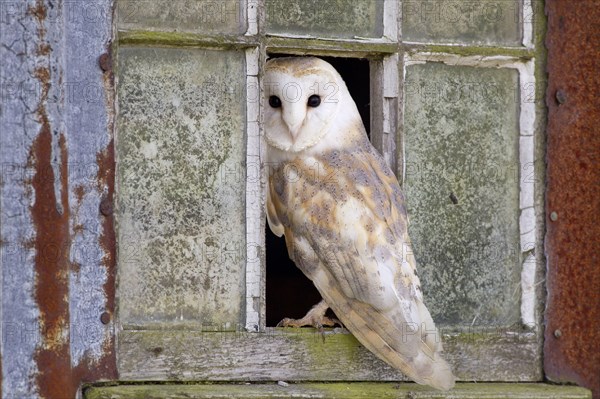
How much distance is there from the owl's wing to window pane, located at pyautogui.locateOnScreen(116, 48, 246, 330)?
0.24 metres

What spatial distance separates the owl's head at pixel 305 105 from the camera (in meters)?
3.96

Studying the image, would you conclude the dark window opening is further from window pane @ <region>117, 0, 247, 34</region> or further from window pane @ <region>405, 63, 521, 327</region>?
window pane @ <region>117, 0, 247, 34</region>

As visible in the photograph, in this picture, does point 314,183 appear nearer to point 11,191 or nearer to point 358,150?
point 358,150

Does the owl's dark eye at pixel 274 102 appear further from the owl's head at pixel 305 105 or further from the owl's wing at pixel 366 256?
the owl's wing at pixel 366 256

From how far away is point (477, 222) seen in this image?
406 centimetres

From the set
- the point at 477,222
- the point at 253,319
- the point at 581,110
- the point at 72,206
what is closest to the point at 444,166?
the point at 477,222

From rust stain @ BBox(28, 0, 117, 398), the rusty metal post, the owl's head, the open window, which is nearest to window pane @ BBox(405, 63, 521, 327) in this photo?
the open window

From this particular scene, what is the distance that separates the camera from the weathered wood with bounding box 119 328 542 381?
366cm

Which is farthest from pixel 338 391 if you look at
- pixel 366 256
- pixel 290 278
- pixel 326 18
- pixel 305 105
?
pixel 290 278

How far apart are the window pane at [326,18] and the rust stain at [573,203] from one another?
24.4 inches

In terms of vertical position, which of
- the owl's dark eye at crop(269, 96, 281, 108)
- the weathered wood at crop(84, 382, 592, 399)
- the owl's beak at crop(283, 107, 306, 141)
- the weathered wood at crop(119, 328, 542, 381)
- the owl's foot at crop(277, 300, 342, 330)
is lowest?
the weathered wood at crop(84, 382, 592, 399)

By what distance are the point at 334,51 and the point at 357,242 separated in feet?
1.98

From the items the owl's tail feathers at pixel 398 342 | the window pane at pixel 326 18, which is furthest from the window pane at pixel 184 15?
the owl's tail feathers at pixel 398 342

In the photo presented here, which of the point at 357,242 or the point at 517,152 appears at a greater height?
the point at 517,152
